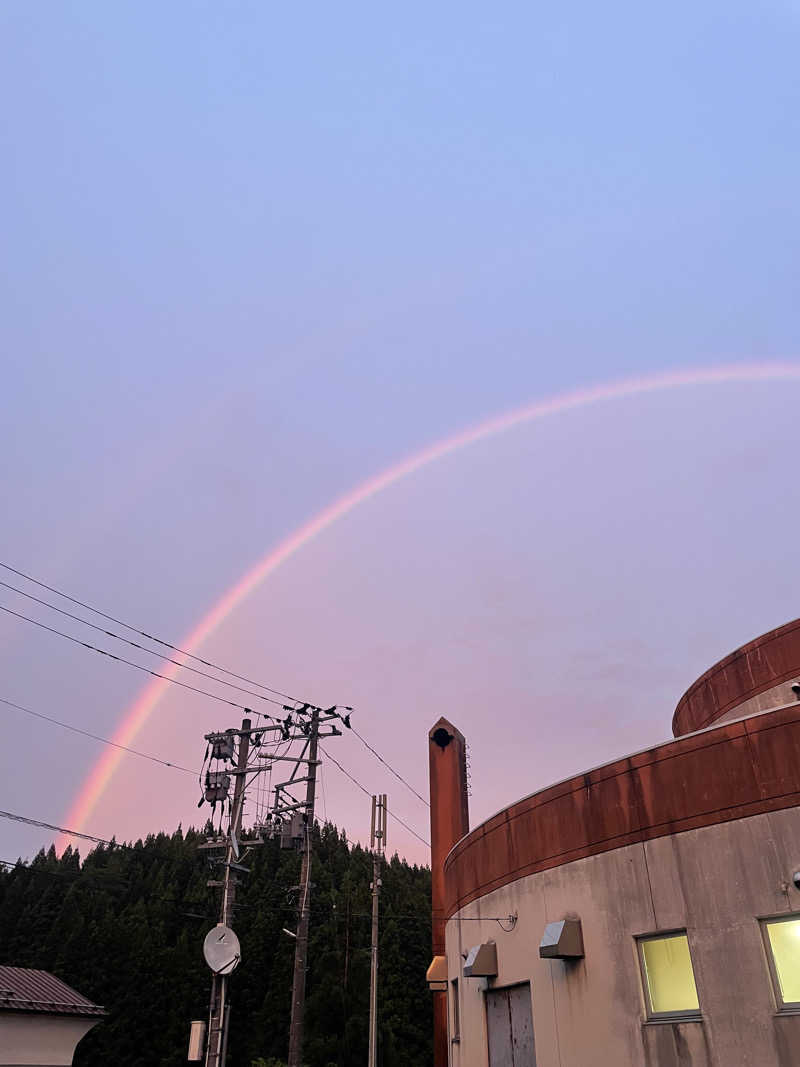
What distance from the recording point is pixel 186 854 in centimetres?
8888

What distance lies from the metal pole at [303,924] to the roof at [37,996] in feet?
18.8

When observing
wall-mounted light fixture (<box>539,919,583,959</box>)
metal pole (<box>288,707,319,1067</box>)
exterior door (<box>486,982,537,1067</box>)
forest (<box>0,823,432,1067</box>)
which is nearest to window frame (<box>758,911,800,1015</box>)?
wall-mounted light fixture (<box>539,919,583,959</box>)

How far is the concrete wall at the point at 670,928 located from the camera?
9.98 meters

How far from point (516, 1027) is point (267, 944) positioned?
6446 centimetres

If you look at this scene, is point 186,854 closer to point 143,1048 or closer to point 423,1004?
point 143,1048

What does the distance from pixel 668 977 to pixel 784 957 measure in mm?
1734

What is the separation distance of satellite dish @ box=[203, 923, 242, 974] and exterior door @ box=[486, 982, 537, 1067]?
4.98 m

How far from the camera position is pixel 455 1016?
17656 millimetres

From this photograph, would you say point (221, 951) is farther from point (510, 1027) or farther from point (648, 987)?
point (648, 987)

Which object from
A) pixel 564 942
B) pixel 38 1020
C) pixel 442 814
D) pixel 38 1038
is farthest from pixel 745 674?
pixel 38 1038

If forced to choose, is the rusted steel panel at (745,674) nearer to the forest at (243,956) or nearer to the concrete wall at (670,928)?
the concrete wall at (670,928)

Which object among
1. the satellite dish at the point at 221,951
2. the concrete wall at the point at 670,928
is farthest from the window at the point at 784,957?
the satellite dish at the point at 221,951

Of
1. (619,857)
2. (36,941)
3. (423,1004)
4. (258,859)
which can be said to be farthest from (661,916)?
(258,859)

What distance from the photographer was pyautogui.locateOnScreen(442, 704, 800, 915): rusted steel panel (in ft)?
34.9
